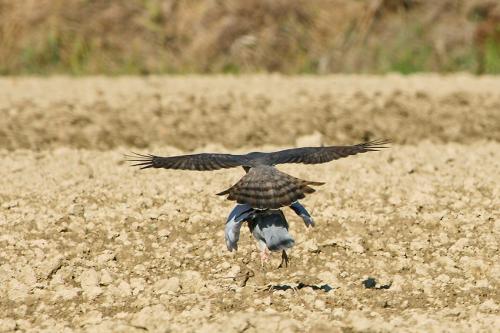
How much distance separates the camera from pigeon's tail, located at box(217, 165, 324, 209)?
5.11m

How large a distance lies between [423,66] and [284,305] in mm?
8568

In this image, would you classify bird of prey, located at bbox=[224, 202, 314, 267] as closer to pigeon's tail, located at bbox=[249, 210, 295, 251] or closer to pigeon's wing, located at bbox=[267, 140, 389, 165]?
pigeon's tail, located at bbox=[249, 210, 295, 251]

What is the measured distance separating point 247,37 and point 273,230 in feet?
28.7

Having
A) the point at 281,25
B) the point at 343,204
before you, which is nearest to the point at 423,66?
the point at 281,25

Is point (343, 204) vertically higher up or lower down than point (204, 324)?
higher up

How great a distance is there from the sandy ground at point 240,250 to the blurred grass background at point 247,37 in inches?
146

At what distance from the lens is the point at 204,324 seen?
5273mm

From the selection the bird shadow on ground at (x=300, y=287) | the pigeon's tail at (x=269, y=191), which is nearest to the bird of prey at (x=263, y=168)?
the pigeon's tail at (x=269, y=191)

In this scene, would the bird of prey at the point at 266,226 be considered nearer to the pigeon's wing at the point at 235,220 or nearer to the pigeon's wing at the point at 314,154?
the pigeon's wing at the point at 235,220

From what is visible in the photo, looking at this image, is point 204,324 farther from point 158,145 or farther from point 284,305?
point 158,145

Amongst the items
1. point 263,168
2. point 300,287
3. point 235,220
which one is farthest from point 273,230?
point 300,287

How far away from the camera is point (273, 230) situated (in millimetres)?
5473

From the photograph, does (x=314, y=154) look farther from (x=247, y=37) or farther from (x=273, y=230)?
(x=247, y=37)

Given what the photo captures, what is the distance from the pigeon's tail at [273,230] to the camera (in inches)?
214
